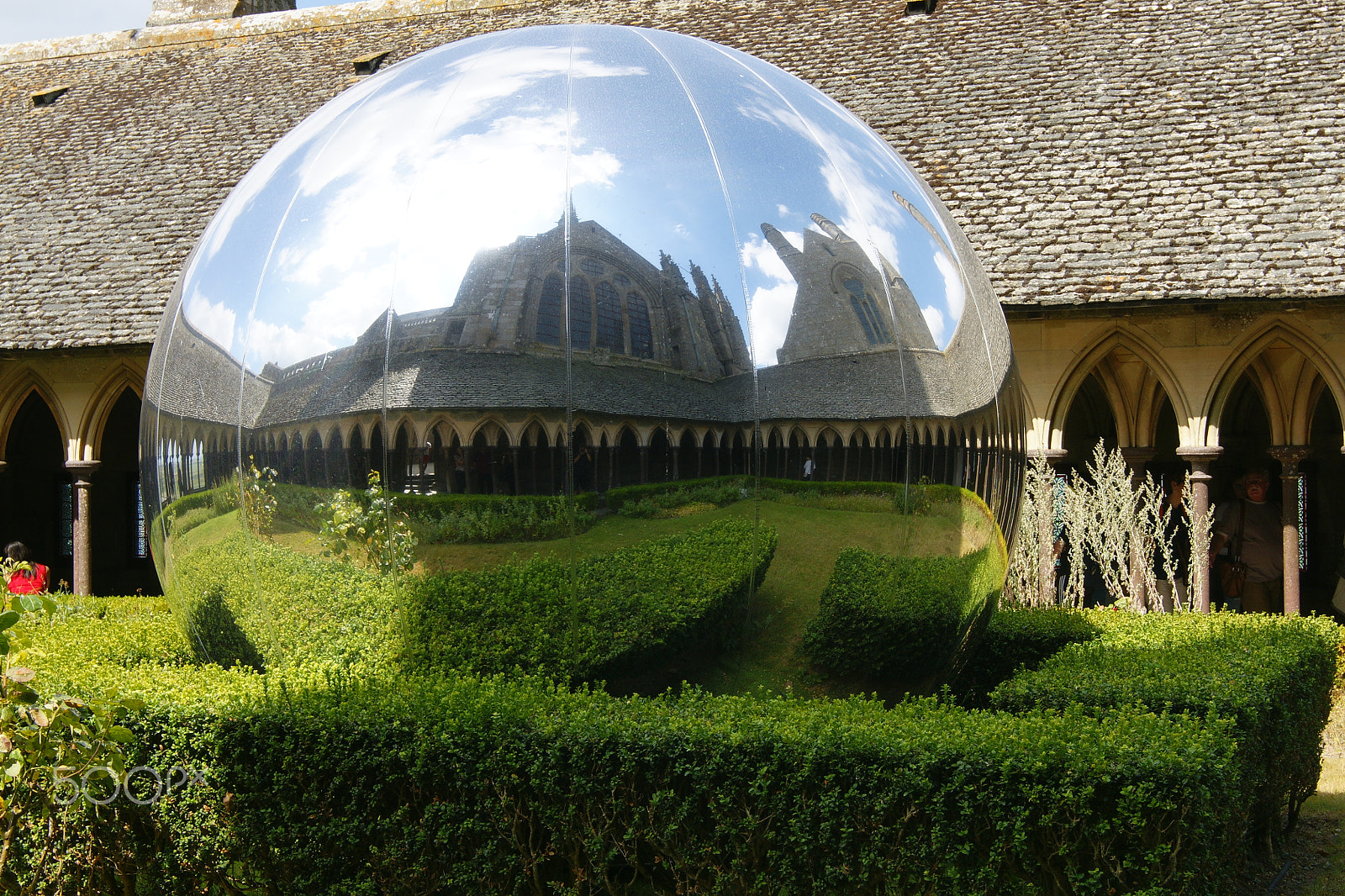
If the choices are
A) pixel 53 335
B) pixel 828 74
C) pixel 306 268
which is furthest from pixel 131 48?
pixel 306 268

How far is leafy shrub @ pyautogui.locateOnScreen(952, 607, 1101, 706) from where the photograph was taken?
6.08m

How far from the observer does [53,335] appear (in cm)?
1447

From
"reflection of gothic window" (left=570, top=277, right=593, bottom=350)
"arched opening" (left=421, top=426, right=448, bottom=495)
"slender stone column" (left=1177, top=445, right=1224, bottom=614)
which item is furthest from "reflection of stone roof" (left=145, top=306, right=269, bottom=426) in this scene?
"slender stone column" (left=1177, top=445, right=1224, bottom=614)

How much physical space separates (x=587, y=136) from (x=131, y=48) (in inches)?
778

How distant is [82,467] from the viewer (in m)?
16.1

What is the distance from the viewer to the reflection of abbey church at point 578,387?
3.95 meters

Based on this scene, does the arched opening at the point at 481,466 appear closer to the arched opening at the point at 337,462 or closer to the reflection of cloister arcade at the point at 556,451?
the reflection of cloister arcade at the point at 556,451

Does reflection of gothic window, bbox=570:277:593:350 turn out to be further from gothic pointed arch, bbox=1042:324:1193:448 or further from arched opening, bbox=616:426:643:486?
gothic pointed arch, bbox=1042:324:1193:448

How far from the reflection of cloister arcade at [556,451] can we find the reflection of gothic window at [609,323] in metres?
0.26

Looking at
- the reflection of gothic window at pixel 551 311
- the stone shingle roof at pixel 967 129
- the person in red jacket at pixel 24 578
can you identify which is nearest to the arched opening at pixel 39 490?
the stone shingle roof at pixel 967 129

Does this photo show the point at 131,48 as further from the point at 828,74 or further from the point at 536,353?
the point at 536,353

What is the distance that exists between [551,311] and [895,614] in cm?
185

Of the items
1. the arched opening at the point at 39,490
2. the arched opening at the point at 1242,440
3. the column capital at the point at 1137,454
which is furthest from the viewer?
the arched opening at the point at 39,490

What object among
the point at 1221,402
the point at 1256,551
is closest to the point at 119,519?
the point at 1221,402
